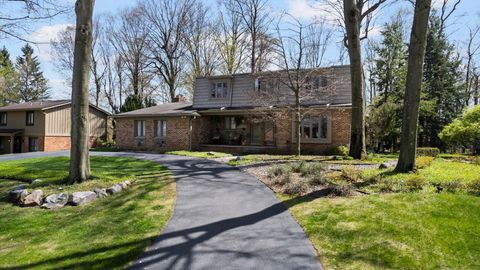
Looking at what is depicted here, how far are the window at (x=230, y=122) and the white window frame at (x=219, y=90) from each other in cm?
152

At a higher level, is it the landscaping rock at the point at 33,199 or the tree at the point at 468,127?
the tree at the point at 468,127

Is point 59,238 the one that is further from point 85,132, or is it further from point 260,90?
point 260,90

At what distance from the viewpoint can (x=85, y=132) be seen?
9.52m

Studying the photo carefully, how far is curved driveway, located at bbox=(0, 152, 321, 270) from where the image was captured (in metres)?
4.69

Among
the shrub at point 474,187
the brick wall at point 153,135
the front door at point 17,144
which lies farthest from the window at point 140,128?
the shrub at point 474,187

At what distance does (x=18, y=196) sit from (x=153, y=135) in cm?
1570

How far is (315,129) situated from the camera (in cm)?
1995

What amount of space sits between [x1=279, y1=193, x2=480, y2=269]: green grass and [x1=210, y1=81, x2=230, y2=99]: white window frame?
16.8 metres

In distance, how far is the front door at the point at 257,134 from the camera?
75.4 ft

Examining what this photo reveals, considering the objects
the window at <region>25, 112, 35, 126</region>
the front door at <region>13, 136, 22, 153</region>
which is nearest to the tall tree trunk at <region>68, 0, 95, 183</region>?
the window at <region>25, 112, 35, 126</region>

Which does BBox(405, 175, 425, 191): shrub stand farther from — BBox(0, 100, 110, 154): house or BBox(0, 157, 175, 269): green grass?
BBox(0, 100, 110, 154): house

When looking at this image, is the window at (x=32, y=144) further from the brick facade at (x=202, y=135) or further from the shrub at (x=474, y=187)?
the shrub at (x=474, y=187)

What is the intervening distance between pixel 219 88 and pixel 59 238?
19.0 m

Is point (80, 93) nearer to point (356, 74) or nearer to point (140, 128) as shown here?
point (356, 74)
